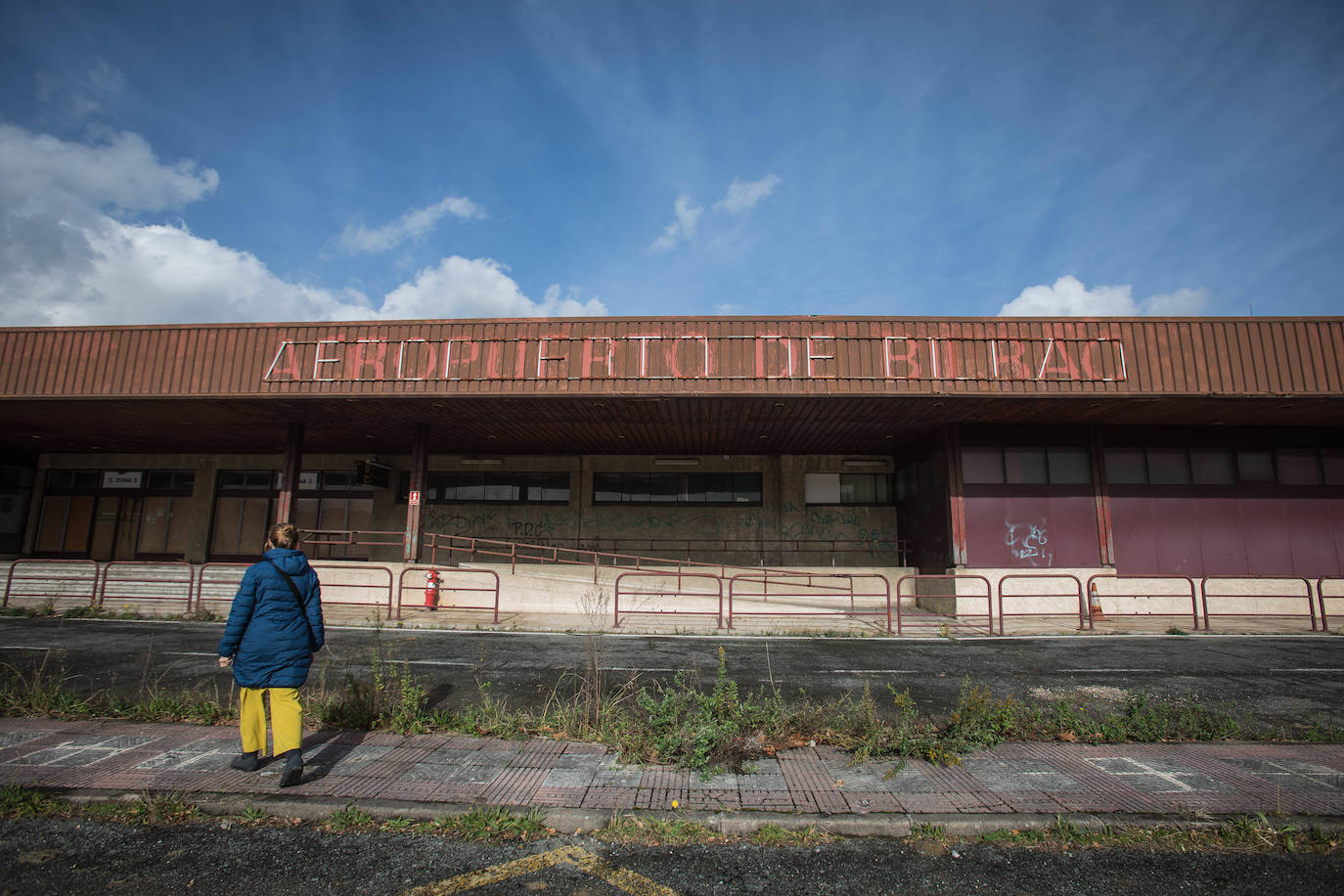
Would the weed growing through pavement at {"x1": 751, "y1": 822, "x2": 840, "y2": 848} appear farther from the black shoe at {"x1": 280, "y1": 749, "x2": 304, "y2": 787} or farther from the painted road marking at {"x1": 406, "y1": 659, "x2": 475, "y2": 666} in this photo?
the painted road marking at {"x1": 406, "y1": 659, "x2": 475, "y2": 666}

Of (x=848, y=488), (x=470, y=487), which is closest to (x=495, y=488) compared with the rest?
(x=470, y=487)

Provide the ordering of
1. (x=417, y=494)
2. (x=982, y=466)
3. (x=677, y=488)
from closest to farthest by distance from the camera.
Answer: (x=982, y=466), (x=417, y=494), (x=677, y=488)

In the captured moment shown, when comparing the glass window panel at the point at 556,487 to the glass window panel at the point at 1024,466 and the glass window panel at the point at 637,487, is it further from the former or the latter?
the glass window panel at the point at 1024,466

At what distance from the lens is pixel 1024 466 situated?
55.3 feet

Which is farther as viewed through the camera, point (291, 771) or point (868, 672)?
point (868, 672)

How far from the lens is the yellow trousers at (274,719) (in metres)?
4.22

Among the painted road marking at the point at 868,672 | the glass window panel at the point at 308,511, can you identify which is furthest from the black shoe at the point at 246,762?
the glass window panel at the point at 308,511

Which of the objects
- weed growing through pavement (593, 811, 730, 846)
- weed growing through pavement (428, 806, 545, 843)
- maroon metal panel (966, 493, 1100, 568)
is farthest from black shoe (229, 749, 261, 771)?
maroon metal panel (966, 493, 1100, 568)

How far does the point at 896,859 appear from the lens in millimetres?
3410

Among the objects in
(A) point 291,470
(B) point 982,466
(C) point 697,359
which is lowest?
(A) point 291,470

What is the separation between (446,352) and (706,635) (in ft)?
29.0

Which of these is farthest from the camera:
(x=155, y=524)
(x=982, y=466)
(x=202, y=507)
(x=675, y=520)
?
(x=155, y=524)

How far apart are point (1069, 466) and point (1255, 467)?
5078 mm

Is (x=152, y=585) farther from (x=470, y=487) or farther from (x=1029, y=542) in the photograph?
(x=1029, y=542)
